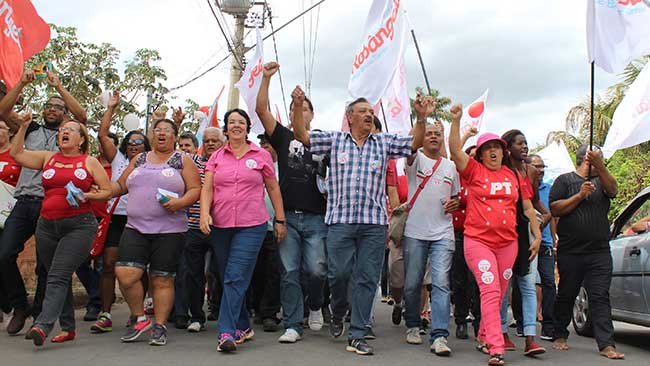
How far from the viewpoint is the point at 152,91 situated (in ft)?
54.2

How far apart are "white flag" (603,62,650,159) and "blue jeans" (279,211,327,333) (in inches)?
140

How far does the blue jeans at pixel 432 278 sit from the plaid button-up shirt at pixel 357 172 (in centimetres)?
62

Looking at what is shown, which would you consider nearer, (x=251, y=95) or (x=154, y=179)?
(x=154, y=179)

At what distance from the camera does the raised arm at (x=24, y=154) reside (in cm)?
593

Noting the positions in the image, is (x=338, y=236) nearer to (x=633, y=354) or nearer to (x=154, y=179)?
(x=154, y=179)

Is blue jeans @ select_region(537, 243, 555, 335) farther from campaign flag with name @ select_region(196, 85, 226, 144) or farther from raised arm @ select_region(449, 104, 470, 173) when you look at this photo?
campaign flag with name @ select_region(196, 85, 226, 144)

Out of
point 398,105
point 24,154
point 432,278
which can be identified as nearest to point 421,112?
point 432,278

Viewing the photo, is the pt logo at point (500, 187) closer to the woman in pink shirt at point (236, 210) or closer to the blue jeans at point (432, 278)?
the blue jeans at point (432, 278)

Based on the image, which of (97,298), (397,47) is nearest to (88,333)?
(97,298)

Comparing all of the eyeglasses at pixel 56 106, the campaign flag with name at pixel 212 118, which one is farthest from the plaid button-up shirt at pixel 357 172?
the campaign flag with name at pixel 212 118

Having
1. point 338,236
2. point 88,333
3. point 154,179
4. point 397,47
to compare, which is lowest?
point 88,333

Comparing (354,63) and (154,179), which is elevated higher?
(354,63)

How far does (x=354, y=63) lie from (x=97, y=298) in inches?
162

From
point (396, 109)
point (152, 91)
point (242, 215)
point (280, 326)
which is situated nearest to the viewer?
point (242, 215)
